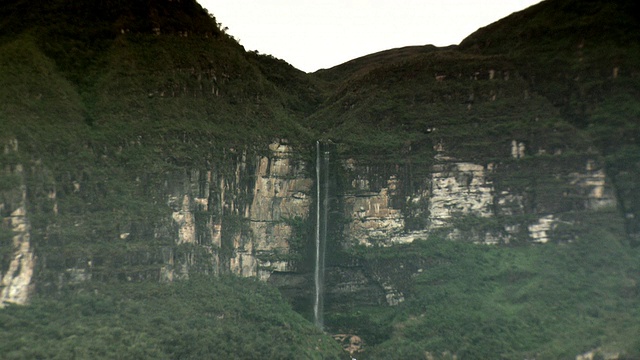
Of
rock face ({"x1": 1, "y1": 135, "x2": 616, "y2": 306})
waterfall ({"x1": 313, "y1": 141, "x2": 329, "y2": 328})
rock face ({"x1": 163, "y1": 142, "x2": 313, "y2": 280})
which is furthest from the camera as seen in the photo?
waterfall ({"x1": 313, "y1": 141, "x2": 329, "y2": 328})

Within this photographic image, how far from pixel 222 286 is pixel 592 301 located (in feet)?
51.1

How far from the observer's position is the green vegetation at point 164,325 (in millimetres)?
35844

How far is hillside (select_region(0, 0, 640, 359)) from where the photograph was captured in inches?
1545

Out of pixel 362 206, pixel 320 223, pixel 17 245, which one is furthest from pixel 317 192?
pixel 17 245

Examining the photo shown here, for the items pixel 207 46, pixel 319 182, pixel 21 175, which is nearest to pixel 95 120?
pixel 21 175

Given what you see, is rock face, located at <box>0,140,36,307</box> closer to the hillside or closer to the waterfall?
the hillside

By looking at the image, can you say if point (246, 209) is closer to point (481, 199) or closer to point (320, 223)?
point (320, 223)

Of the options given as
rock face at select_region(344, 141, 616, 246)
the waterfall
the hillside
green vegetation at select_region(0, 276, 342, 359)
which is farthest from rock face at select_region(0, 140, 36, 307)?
rock face at select_region(344, 141, 616, 246)

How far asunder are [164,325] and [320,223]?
10.8 metres

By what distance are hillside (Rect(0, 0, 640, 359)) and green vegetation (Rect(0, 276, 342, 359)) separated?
99mm

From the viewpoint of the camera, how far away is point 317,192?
4709cm

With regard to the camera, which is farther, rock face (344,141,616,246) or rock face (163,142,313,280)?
rock face (344,141,616,246)

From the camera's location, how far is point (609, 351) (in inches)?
1521

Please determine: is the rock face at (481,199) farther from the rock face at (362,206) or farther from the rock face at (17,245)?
the rock face at (17,245)
